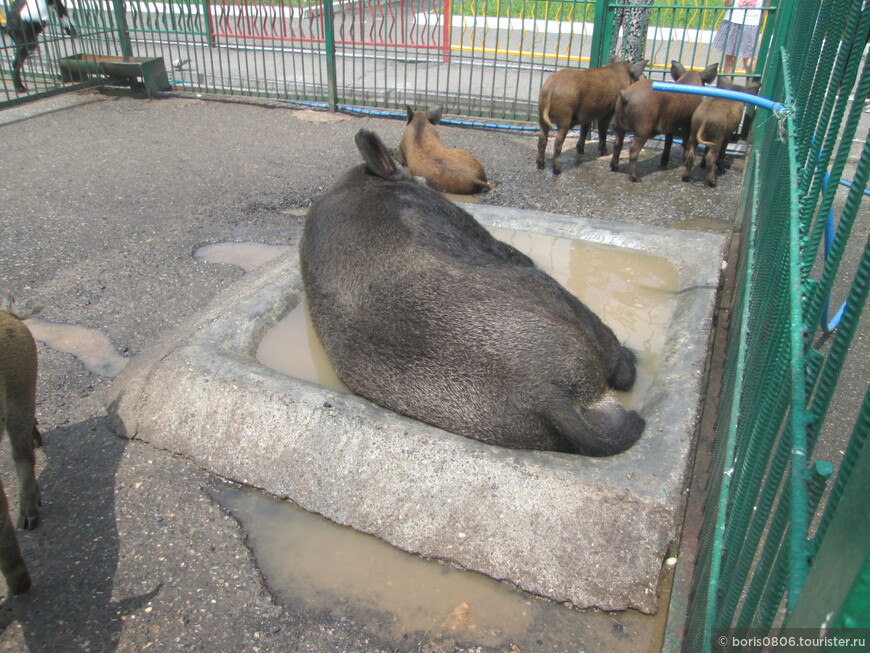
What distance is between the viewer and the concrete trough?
246 cm

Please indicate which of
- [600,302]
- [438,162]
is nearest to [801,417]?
[600,302]

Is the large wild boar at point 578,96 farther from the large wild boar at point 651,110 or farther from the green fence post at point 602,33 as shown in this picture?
the green fence post at point 602,33

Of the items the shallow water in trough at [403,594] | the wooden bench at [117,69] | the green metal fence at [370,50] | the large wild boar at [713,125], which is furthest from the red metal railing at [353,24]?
the shallow water in trough at [403,594]

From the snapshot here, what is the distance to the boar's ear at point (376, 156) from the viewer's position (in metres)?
4.10

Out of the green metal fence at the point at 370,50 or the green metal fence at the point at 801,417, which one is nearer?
the green metal fence at the point at 801,417

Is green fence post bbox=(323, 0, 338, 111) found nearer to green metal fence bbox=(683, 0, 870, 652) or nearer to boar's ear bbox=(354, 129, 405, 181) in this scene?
boar's ear bbox=(354, 129, 405, 181)

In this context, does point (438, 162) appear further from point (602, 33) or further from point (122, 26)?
point (122, 26)

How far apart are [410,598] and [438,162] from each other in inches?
199

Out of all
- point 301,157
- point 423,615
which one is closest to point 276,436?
point 423,615

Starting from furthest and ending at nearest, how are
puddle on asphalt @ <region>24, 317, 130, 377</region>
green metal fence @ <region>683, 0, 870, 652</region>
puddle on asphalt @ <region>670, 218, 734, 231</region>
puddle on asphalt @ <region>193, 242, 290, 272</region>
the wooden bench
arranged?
the wooden bench
puddle on asphalt @ <region>670, 218, 734, 231</region>
puddle on asphalt @ <region>193, 242, 290, 272</region>
puddle on asphalt @ <region>24, 317, 130, 377</region>
green metal fence @ <region>683, 0, 870, 652</region>

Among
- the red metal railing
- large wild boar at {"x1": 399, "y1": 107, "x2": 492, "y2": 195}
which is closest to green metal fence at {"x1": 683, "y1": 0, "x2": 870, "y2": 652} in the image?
large wild boar at {"x1": 399, "y1": 107, "x2": 492, "y2": 195}

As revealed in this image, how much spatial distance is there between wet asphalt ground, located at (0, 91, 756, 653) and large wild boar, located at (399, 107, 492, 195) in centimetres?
29

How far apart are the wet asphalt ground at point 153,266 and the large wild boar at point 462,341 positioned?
911 millimetres

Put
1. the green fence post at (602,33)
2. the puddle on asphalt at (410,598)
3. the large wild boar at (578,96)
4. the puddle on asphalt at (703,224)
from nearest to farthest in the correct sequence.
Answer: the puddle on asphalt at (410,598)
the puddle on asphalt at (703,224)
the large wild boar at (578,96)
the green fence post at (602,33)
